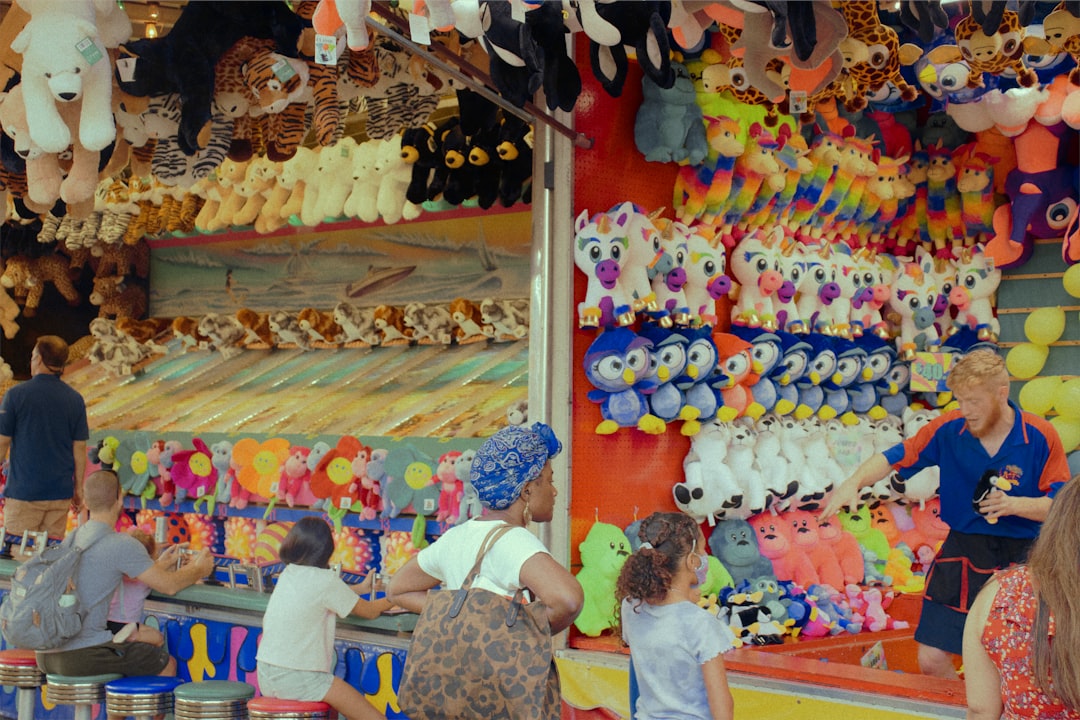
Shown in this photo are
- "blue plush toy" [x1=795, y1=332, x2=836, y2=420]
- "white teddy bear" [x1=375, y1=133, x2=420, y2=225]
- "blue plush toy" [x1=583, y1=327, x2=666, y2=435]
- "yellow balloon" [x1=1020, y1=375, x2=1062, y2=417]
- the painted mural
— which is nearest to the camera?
"blue plush toy" [x1=583, y1=327, x2=666, y2=435]

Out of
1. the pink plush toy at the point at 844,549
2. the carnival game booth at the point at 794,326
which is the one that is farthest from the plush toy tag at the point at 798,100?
the pink plush toy at the point at 844,549

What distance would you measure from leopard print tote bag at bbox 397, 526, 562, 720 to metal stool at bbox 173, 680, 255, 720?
1527 mm

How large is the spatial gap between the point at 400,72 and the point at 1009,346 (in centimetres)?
337

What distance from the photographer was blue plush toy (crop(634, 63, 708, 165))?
4785mm

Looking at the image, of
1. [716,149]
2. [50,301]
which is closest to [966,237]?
[716,149]

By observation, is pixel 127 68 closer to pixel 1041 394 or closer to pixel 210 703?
pixel 210 703

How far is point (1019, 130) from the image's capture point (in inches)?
225

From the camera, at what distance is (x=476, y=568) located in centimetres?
276

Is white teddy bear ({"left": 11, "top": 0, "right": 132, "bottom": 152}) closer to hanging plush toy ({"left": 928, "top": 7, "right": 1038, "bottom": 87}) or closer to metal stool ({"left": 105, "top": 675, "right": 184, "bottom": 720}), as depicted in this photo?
metal stool ({"left": 105, "top": 675, "right": 184, "bottom": 720})

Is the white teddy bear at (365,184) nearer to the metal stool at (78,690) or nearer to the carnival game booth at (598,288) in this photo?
the carnival game booth at (598,288)

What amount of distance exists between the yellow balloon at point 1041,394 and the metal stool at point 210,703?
3.78 metres

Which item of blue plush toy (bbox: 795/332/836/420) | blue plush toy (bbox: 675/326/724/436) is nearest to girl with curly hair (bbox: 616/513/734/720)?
blue plush toy (bbox: 675/326/724/436)

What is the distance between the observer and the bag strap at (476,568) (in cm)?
270

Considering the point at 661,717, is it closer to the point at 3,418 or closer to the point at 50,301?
the point at 3,418
